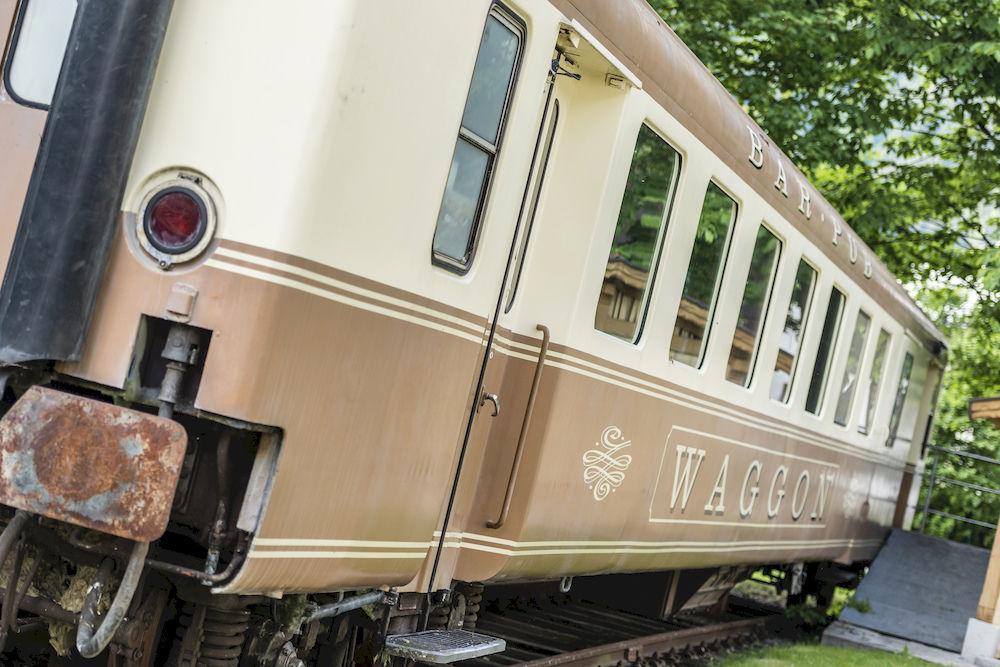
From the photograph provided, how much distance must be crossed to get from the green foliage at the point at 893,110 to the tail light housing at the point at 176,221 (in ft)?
35.4

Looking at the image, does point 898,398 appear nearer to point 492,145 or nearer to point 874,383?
point 874,383

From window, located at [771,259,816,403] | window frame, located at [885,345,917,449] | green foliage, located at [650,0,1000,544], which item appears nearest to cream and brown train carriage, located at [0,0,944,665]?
window, located at [771,259,816,403]

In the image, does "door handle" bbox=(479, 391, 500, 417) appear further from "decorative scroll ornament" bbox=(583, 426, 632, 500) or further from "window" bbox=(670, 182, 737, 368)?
"window" bbox=(670, 182, 737, 368)

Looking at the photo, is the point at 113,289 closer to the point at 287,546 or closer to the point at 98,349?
the point at 98,349

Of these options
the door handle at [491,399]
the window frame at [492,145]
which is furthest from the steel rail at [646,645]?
the window frame at [492,145]

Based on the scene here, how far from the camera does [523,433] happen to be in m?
5.45

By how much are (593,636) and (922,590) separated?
5515 millimetres

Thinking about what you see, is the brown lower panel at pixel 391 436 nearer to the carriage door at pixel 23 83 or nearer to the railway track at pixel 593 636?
the carriage door at pixel 23 83

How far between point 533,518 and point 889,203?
11.9 m

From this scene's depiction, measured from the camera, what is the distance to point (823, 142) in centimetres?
1495

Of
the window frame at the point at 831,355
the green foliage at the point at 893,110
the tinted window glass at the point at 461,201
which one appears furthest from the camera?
the green foliage at the point at 893,110

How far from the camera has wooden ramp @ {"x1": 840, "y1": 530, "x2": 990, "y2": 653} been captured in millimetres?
12070

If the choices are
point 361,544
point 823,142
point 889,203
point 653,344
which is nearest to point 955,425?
point 889,203

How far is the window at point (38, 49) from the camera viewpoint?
4.20m
